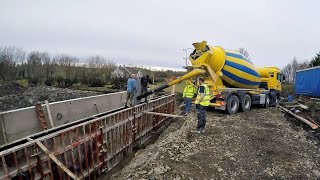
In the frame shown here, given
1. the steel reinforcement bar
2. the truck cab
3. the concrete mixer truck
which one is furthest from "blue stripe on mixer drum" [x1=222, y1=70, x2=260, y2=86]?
the steel reinforcement bar

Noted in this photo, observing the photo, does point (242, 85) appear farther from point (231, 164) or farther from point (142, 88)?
point (231, 164)

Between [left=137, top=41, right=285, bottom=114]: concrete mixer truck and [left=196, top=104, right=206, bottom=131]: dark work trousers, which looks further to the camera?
[left=137, top=41, right=285, bottom=114]: concrete mixer truck

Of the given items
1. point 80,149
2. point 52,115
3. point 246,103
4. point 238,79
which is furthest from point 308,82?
point 80,149

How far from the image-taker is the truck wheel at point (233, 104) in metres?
11.8

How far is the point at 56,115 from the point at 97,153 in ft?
8.45

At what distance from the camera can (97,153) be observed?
22.1 ft

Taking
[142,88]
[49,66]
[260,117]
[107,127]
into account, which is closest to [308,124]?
[260,117]

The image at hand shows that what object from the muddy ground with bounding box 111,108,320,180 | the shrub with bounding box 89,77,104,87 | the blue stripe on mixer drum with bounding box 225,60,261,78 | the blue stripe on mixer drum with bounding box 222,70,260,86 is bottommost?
the muddy ground with bounding box 111,108,320,180

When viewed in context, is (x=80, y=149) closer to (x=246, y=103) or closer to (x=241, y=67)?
(x=241, y=67)

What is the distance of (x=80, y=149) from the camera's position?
6.18 meters

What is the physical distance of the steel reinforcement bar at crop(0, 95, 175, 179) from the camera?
481 cm

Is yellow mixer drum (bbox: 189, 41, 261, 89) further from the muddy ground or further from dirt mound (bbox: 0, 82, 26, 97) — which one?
dirt mound (bbox: 0, 82, 26, 97)

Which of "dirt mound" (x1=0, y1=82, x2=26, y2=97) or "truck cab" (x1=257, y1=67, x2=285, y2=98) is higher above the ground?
"truck cab" (x1=257, y1=67, x2=285, y2=98)

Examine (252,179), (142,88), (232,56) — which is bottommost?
(252,179)
